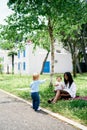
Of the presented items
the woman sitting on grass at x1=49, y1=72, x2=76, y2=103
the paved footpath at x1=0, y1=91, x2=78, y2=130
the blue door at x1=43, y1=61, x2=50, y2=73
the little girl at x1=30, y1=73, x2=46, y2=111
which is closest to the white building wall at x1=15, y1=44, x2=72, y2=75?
the blue door at x1=43, y1=61, x2=50, y2=73

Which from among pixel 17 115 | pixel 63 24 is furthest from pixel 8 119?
pixel 63 24

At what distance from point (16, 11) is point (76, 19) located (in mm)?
3396

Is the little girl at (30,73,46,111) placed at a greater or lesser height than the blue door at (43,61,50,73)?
greater

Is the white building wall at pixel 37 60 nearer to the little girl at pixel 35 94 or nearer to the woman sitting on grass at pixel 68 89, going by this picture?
the woman sitting on grass at pixel 68 89

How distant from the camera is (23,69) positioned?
5847cm

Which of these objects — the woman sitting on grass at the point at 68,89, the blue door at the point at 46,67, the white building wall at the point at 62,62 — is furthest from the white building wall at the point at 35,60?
the woman sitting on grass at the point at 68,89

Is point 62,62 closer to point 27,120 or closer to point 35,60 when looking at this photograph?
point 35,60

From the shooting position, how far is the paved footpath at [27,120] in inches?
357

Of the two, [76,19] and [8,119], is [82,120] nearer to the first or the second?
[8,119]

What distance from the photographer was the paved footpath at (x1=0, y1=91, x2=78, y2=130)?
9.06m

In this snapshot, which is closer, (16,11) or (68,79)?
(68,79)

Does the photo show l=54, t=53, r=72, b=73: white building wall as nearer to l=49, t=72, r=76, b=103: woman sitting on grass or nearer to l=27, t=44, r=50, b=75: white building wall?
l=27, t=44, r=50, b=75: white building wall

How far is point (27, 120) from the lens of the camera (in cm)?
1018

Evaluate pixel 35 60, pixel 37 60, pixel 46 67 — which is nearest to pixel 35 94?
pixel 35 60
